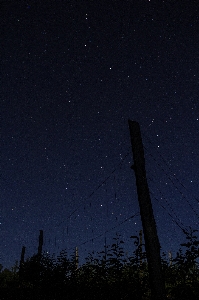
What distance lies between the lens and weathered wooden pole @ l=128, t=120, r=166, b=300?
616 cm

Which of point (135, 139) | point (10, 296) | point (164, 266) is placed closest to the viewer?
point (135, 139)

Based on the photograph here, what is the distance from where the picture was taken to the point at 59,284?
1312 centimetres

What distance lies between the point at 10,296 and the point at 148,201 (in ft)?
40.7

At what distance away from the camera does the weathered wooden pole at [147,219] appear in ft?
20.2

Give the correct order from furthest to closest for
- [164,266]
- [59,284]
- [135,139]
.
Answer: [59,284] < [164,266] < [135,139]

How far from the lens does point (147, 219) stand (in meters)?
6.78

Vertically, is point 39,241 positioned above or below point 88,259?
above

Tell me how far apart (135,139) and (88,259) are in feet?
21.3

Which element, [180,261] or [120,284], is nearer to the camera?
[180,261]

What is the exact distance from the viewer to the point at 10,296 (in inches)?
580

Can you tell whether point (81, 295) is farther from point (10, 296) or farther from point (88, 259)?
point (10, 296)

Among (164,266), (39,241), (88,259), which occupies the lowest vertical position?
(164,266)

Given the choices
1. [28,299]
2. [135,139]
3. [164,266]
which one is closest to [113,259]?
[164,266]

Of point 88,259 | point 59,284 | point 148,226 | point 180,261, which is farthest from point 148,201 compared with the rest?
point 59,284
